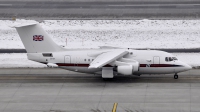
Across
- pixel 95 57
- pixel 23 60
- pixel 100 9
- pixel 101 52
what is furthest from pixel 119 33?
pixel 95 57

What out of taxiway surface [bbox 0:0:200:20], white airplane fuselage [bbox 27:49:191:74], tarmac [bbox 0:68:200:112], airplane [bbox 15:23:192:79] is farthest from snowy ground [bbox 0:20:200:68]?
white airplane fuselage [bbox 27:49:191:74]

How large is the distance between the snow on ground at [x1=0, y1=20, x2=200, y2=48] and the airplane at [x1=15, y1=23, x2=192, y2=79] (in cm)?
1158

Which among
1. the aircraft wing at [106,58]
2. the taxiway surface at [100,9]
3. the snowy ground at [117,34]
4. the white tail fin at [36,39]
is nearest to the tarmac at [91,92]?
the aircraft wing at [106,58]

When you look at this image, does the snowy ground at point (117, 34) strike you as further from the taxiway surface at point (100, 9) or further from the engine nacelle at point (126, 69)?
the engine nacelle at point (126, 69)

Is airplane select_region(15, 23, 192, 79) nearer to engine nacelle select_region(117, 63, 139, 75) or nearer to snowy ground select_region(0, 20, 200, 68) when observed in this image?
engine nacelle select_region(117, 63, 139, 75)

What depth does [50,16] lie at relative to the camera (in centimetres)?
6838

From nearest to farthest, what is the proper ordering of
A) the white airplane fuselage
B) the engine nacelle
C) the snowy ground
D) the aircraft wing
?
the aircraft wing < the engine nacelle < the white airplane fuselage < the snowy ground

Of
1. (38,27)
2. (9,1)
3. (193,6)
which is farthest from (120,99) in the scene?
(9,1)

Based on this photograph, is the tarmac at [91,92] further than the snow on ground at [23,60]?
No

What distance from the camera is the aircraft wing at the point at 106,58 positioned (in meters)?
44.0

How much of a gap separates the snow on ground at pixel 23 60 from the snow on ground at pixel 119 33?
356 cm

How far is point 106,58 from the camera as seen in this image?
45.2 metres

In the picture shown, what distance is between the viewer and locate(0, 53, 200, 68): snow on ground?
2061 inches

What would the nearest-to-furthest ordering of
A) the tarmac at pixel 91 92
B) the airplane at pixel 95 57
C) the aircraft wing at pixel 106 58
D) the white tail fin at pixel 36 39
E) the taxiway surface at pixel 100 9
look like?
the tarmac at pixel 91 92 < the aircraft wing at pixel 106 58 < the airplane at pixel 95 57 < the white tail fin at pixel 36 39 < the taxiway surface at pixel 100 9
